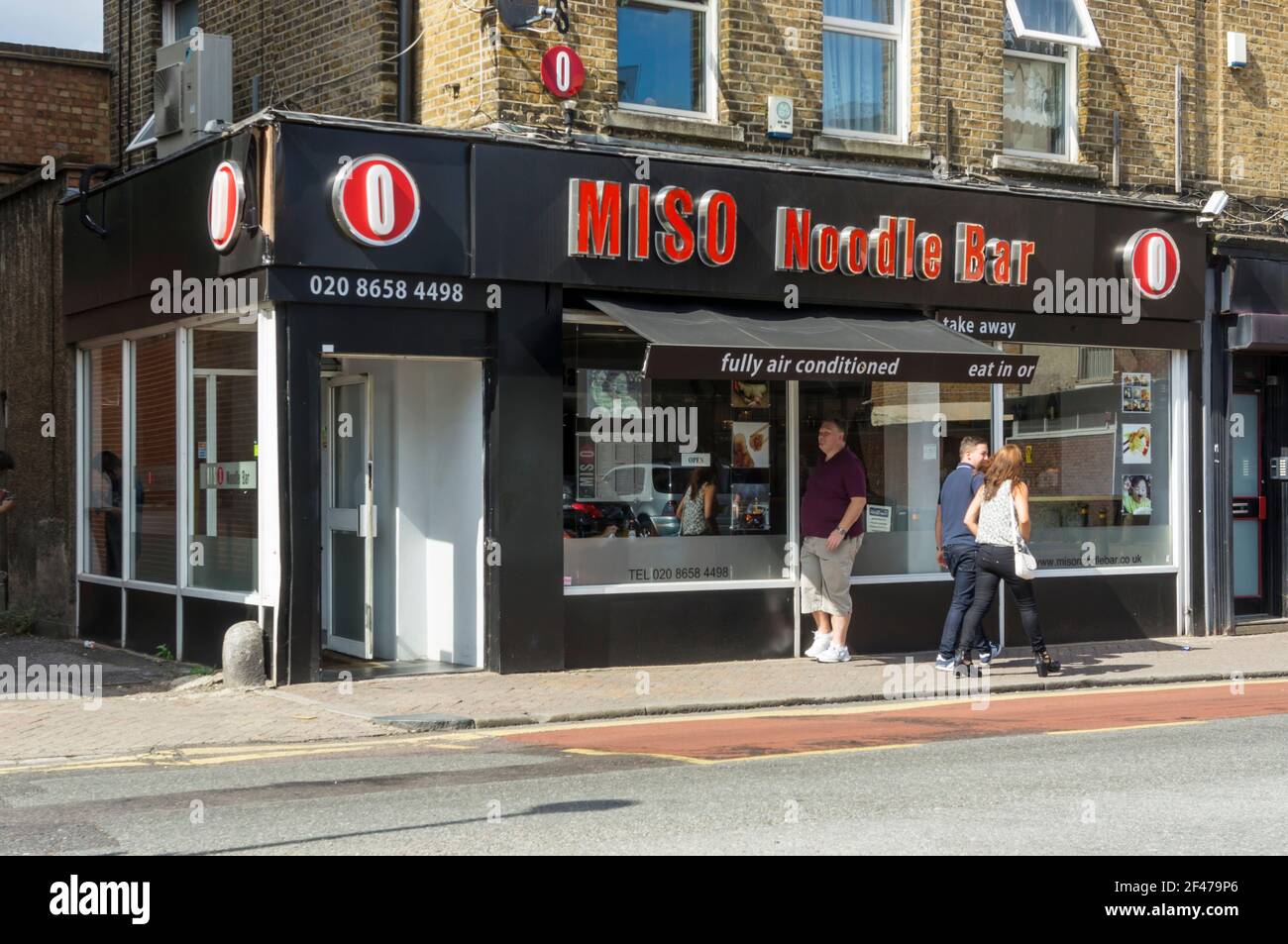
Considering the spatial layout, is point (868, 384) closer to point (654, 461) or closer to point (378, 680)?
point (654, 461)

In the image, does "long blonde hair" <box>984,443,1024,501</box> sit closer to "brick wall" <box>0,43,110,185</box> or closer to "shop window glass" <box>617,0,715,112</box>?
"shop window glass" <box>617,0,715,112</box>

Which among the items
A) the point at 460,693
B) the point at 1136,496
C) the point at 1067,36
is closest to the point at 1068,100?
the point at 1067,36

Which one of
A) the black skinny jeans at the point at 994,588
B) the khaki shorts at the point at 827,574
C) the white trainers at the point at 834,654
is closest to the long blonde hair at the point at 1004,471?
the black skinny jeans at the point at 994,588

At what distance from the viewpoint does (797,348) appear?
1259 centimetres

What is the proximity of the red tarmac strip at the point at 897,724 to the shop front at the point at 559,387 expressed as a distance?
260cm

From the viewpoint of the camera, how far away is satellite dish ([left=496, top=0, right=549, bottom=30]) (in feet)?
41.2

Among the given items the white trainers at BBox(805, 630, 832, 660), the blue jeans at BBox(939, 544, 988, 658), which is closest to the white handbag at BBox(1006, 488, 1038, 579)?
the blue jeans at BBox(939, 544, 988, 658)

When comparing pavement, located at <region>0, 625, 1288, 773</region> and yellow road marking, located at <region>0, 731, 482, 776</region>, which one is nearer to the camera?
yellow road marking, located at <region>0, 731, 482, 776</region>

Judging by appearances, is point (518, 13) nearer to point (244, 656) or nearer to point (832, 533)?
point (832, 533)

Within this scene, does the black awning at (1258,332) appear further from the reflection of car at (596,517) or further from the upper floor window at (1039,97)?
the reflection of car at (596,517)

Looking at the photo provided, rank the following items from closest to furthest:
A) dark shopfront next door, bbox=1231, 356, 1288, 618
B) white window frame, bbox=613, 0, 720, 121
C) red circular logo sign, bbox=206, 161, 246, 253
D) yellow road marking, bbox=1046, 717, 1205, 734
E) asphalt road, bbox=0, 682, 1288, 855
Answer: asphalt road, bbox=0, 682, 1288, 855
yellow road marking, bbox=1046, 717, 1205, 734
red circular logo sign, bbox=206, 161, 246, 253
white window frame, bbox=613, 0, 720, 121
dark shopfront next door, bbox=1231, 356, 1288, 618

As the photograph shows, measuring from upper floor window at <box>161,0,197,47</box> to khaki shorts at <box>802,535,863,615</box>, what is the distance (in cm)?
895

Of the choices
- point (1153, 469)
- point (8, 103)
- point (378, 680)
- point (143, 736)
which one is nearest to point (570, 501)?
point (378, 680)

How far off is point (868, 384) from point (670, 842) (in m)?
8.67
